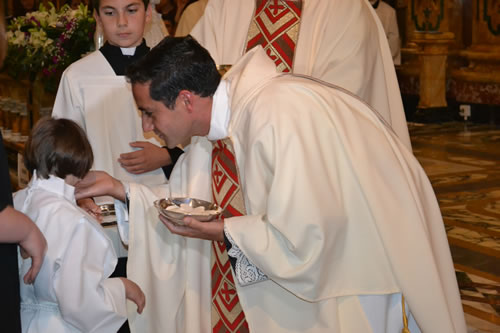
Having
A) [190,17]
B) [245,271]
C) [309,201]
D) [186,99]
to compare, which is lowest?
[245,271]

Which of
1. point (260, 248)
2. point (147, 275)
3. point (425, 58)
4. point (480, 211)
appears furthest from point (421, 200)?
point (425, 58)

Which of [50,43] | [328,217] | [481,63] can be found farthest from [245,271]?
[481,63]

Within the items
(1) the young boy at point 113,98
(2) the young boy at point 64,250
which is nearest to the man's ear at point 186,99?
(2) the young boy at point 64,250

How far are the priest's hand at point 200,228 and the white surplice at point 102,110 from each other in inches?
38.2

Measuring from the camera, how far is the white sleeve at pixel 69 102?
3.78 metres

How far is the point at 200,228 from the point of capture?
9.16 feet

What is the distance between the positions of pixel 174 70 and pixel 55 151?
48 cm

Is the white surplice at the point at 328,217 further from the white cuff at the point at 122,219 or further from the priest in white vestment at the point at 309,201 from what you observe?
the white cuff at the point at 122,219

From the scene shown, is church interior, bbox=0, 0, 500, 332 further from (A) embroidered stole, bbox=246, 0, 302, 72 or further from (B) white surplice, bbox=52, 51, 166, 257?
(A) embroidered stole, bbox=246, 0, 302, 72

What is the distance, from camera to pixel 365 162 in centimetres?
270

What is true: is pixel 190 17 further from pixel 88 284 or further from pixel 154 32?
pixel 88 284

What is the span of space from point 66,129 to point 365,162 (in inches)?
38.8

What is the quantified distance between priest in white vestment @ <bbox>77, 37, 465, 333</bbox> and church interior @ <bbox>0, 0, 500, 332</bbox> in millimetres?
2085

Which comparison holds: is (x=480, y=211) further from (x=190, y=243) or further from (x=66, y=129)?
(x=66, y=129)
